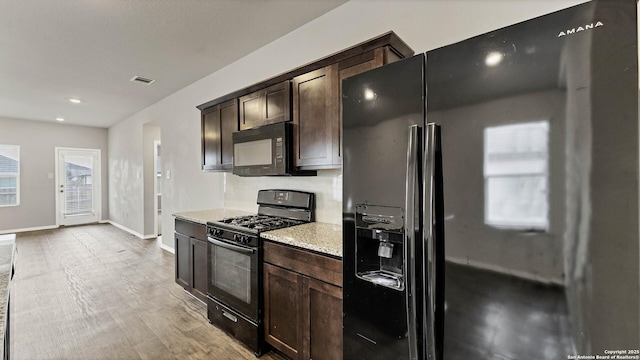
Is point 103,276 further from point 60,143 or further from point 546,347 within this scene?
point 60,143

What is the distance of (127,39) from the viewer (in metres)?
2.85

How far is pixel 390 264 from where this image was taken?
1371 millimetres

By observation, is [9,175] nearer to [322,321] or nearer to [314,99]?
[314,99]

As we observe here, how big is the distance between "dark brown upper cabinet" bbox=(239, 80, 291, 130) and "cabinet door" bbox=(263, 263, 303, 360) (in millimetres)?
1213

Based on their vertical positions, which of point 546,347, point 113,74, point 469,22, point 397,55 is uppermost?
point 113,74

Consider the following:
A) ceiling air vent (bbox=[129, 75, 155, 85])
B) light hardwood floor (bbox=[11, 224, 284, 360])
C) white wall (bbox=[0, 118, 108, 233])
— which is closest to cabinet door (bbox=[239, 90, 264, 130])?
light hardwood floor (bbox=[11, 224, 284, 360])

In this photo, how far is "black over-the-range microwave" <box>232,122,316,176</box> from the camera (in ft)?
7.47

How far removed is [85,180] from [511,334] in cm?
979

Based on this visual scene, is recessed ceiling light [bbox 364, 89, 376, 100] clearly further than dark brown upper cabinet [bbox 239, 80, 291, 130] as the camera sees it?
No

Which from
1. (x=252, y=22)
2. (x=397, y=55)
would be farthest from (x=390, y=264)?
(x=252, y=22)

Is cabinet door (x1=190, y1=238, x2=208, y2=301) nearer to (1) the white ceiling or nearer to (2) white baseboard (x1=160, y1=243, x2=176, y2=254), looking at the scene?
(1) the white ceiling

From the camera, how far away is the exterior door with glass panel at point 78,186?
723 centimetres

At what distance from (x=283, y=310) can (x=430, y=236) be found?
1276 millimetres

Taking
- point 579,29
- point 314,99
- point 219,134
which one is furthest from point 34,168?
point 579,29
